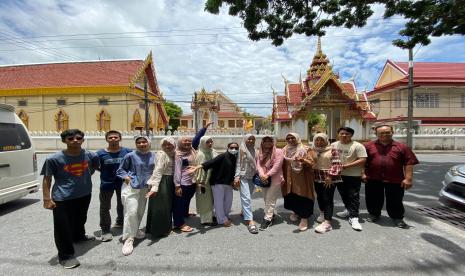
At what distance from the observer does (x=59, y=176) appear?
294cm

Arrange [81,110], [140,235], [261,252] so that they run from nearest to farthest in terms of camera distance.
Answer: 1. [261,252]
2. [140,235]
3. [81,110]

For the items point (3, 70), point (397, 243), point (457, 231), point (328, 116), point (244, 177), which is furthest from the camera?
point (3, 70)

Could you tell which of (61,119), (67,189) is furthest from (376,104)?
(61,119)

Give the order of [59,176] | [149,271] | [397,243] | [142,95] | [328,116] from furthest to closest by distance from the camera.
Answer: [142,95]
[328,116]
[397,243]
[59,176]
[149,271]

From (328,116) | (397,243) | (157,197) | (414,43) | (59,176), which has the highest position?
(414,43)

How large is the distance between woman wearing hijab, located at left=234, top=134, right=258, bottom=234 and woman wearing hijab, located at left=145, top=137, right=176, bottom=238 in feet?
3.26

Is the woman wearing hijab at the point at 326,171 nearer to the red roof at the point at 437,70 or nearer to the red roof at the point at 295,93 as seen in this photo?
the red roof at the point at 295,93

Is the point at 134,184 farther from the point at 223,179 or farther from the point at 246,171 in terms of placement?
the point at 246,171

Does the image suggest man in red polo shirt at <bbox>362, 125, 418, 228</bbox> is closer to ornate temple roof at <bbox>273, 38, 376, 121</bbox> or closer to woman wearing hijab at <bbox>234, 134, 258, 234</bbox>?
woman wearing hijab at <bbox>234, 134, 258, 234</bbox>

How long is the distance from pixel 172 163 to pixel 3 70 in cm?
3062

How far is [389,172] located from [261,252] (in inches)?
85.6

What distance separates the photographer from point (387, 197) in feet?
12.8

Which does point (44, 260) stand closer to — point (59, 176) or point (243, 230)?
point (59, 176)

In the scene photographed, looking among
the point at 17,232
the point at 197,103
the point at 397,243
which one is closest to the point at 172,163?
the point at 17,232
